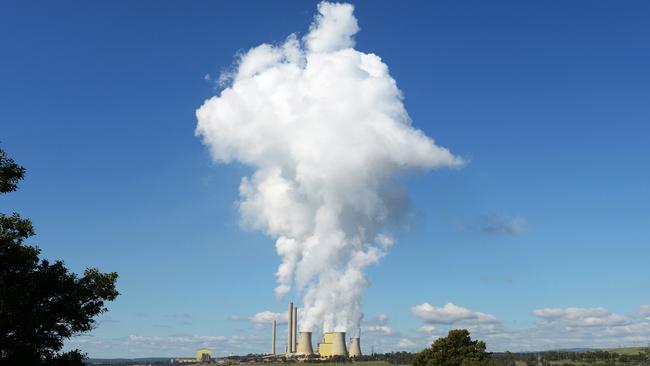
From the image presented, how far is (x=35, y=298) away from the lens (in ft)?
85.0

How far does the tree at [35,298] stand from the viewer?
2358 cm

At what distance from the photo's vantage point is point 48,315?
25.9 metres

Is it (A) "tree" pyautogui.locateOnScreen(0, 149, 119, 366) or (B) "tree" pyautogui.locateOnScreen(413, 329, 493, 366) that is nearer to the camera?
(A) "tree" pyautogui.locateOnScreen(0, 149, 119, 366)

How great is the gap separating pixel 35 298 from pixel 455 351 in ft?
247

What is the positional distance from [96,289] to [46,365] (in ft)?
13.0

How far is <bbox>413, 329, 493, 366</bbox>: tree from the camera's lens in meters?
90.4

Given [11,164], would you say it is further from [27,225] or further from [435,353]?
[435,353]

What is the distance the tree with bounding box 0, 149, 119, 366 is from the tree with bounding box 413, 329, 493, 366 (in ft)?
230

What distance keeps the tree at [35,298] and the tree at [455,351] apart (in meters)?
70.0

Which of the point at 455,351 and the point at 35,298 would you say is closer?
the point at 35,298

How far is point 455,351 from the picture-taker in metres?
92.2

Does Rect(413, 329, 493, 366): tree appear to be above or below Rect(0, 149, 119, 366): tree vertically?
below

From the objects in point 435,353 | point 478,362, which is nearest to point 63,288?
point 478,362

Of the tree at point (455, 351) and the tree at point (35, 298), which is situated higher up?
the tree at point (35, 298)
